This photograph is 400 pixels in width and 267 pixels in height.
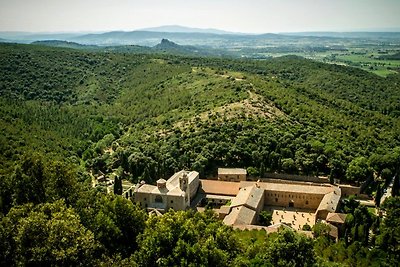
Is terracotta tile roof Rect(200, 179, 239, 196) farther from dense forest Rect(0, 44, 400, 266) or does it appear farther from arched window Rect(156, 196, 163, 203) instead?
arched window Rect(156, 196, 163, 203)

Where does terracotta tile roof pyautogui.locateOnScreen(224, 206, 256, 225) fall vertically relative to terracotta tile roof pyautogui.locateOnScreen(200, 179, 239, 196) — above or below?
above

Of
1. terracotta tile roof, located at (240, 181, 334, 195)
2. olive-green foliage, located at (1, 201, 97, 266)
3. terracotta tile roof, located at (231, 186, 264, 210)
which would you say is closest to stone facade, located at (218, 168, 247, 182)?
terracotta tile roof, located at (240, 181, 334, 195)

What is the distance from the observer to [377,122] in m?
94.9

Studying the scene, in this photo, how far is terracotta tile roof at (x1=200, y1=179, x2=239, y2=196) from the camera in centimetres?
6353

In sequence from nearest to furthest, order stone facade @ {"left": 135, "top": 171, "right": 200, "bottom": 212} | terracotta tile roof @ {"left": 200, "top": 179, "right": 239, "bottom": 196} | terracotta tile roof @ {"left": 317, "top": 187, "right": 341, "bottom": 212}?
terracotta tile roof @ {"left": 317, "top": 187, "right": 341, "bottom": 212}, stone facade @ {"left": 135, "top": 171, "right": 200, "bottom": 212}, terracotta tile roof @ {"left": 200, "top": 179, "right": 239, "bottom": 196}

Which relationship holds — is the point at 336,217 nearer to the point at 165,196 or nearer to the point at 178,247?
the point at 165,196

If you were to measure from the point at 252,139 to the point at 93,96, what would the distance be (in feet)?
223

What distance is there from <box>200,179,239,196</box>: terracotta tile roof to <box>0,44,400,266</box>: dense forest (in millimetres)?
5331

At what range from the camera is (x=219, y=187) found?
211 feet

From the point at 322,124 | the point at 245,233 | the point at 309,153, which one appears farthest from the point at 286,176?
the point at 245,233

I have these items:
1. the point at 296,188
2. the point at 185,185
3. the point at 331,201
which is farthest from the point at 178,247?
the point at 296,188

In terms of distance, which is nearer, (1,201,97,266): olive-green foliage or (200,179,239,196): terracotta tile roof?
(1,201,97,266): olive-green foliage

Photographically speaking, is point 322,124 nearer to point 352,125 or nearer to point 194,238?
point 352,125

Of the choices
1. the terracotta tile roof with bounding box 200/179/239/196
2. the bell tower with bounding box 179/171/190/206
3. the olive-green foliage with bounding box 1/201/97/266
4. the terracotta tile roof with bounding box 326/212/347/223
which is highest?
the olive-green foliage with bounding box 1/201/97/266
